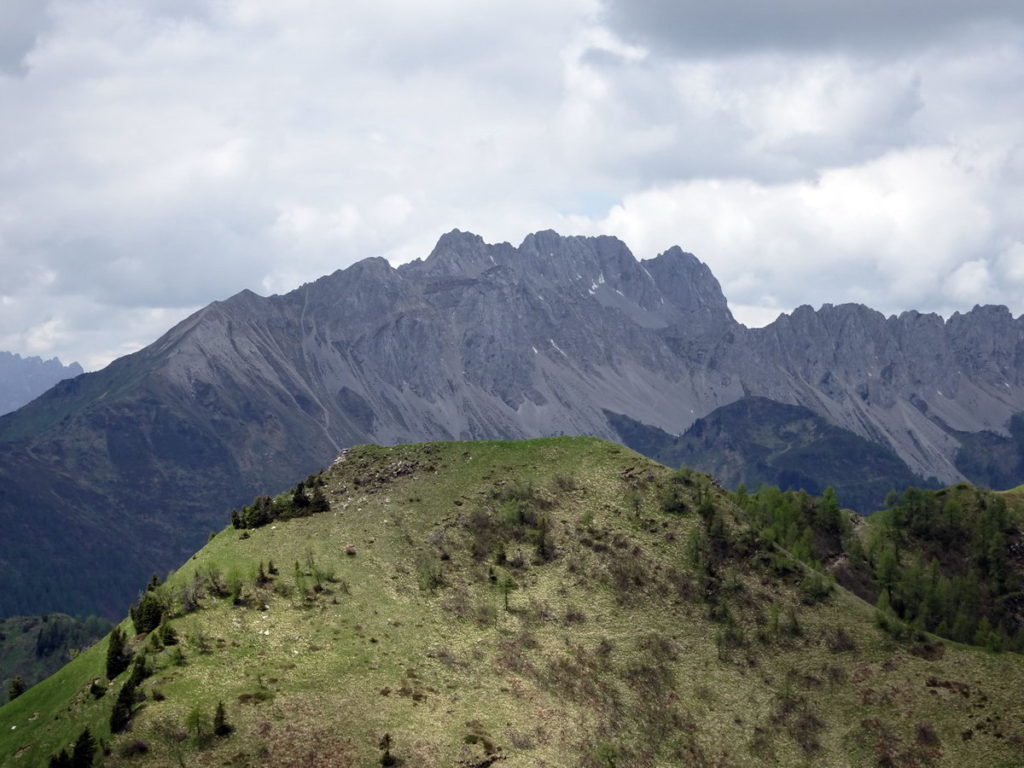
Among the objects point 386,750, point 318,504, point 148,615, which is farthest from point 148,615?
point 318,504

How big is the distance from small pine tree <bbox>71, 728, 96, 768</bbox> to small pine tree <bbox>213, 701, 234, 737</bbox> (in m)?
9.25

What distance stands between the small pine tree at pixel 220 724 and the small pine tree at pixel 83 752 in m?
9.25

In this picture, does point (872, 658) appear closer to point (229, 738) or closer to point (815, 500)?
point (229, 738)

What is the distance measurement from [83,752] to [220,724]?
10359 mm

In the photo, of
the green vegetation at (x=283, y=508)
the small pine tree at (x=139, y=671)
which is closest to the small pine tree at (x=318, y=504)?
the green vegetation at (x=283, y=508)

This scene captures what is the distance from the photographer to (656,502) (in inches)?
5069

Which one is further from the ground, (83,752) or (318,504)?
(318,504)

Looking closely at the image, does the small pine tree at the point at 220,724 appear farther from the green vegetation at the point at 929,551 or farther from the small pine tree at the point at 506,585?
the green vegetation at the point at 929,551

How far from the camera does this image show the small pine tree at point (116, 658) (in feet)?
281

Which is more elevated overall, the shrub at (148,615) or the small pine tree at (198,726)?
the shrub at (148,615)

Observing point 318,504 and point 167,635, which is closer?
point 167,635

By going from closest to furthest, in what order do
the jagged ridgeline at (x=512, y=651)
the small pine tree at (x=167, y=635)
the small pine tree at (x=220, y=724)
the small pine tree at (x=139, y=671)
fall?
the small pine tree at (x=220, y=724) → the jagged ridgeline at (x=512, y=651) → the small pine tree at (x=139, y=671) → the small pine tree at (x=167, y=635)

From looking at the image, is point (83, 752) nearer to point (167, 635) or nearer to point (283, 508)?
point (167, 635)

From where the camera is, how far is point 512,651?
98438mm
